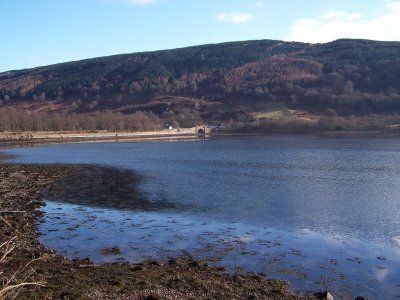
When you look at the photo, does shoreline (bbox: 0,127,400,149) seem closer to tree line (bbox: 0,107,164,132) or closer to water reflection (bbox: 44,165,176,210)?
tree line (bbox: 0,107,164,132)

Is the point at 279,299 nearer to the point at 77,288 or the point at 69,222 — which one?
the point at 77,288

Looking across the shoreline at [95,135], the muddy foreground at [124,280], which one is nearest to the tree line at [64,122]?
the shoreline at [95,135]

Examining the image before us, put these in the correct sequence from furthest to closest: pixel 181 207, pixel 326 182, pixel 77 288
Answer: pixel 326 182 < pixel 181 207 < pixel 77 288

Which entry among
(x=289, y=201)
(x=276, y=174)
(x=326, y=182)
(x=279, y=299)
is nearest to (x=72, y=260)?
(x=279, y=299)

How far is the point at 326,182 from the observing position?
37.1m

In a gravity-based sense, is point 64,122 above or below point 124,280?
above

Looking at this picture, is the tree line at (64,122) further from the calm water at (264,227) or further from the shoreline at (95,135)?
the calm water at (264,227)

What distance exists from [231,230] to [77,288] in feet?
31.9

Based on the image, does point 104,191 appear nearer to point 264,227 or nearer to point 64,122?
point 264,227

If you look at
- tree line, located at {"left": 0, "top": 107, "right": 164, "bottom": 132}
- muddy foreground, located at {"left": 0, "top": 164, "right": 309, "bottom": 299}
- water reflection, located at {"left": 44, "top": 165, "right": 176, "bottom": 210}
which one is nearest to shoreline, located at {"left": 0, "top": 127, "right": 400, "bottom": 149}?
tree line, located at {"left": 0, "top": 107, "right": 164, "bottom": 132}

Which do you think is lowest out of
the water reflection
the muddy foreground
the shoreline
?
the shoreline

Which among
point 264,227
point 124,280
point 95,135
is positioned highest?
point 124,280

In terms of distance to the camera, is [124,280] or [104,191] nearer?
[124,280]

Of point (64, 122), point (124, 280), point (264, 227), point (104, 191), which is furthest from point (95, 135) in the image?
point (124, 280)
